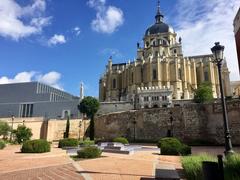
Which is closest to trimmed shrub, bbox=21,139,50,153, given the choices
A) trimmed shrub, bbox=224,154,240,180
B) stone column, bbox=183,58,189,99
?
trimmed shrub, bbox=224,154,240,180

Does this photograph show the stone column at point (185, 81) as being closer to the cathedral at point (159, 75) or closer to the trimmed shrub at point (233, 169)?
the cathedral at point (159, 75)

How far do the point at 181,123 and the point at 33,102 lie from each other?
6502cm

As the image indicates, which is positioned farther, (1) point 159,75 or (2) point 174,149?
(1) point 159,75

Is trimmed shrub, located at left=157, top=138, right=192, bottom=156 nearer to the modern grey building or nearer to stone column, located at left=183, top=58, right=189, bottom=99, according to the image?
stone column, located at left=183, top=58, right=189, bottom=99

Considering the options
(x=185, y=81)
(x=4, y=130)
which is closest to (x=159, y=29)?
(x=185, y=81)

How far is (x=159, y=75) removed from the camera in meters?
70.1

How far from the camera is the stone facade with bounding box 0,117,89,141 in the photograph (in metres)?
49.9

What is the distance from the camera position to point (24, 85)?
294 feet

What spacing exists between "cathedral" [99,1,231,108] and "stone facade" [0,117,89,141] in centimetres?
1793

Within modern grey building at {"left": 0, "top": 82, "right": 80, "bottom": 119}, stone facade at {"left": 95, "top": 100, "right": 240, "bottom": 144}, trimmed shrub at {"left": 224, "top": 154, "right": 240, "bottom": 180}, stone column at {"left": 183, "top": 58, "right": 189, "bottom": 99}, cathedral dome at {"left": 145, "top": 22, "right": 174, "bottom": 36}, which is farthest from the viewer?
cathedral dome at {"left": 145, "top": 22, "right": 174, "bottom": 36}

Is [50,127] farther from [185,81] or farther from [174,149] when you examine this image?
[185,81]

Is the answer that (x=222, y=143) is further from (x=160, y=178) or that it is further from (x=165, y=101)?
(x=165, y=101)

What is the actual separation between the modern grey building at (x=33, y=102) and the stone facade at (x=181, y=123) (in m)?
36.9

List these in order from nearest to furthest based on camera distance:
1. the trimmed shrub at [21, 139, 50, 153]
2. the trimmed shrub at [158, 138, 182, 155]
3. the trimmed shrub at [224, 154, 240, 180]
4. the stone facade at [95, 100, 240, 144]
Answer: the trimmed shrub at [224, 154, 240, 180], the trimmed shrub at [158, 138, 182, 155], the trimmed shrub at [21, 139, 50, 153], the stone facade at [95, 100, 240, 144]
